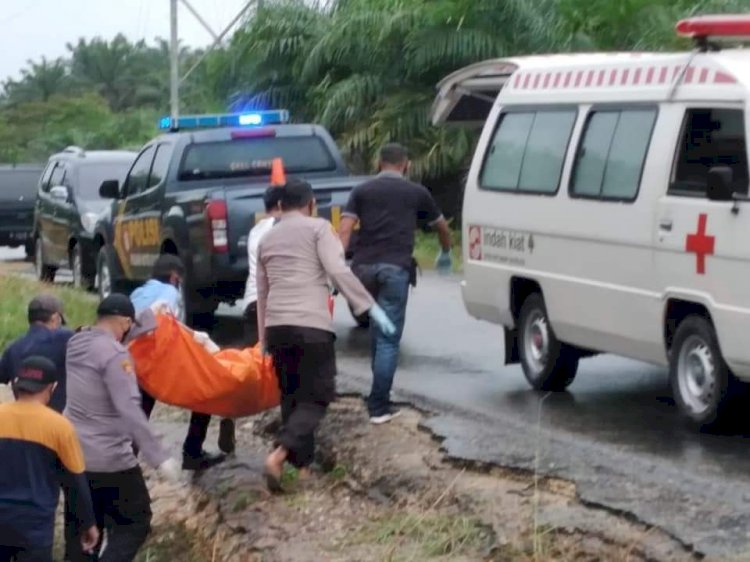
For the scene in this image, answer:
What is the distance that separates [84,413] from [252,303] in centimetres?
427

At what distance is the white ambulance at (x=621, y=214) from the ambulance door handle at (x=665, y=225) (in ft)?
0.03

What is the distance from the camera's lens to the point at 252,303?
12.3m

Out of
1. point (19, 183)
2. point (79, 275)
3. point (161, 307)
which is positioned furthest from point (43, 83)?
point (161, 307)

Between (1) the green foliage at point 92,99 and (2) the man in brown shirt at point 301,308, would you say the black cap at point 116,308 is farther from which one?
(1) the green foliage at point 92,99

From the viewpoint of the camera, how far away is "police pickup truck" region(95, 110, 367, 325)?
45.9 ft

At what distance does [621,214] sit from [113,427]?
347 centimetres

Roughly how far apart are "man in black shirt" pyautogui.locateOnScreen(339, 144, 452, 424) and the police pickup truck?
11.7ft

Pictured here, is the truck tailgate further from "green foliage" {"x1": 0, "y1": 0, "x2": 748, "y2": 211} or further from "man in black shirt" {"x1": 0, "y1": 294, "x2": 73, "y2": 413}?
"green foliage" {"x1": 0, "y1": 0, "x2": 748, "y2": 211}

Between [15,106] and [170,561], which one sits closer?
[170,561]

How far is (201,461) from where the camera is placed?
10312 millimetres

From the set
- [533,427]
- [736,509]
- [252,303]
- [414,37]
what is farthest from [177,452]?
[414,37]

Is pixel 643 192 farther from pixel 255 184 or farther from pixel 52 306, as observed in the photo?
pixel 255 184

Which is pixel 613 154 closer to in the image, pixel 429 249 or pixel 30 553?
pixel 30 553

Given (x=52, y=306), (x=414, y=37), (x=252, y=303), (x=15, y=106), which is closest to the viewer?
(x=52, y=306)
